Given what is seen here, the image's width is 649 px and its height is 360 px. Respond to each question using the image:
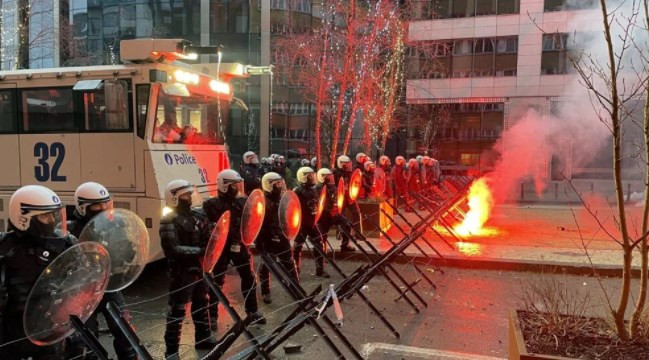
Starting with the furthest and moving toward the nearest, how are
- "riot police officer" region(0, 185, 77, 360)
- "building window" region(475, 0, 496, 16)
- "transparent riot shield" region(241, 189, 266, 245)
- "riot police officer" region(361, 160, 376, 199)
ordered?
"building window" region(475, 0, 496, 16)
"riot police officer" region(361, 160, 376, 199)
"transparent riot shield" region(241, 189, 266, 245)
"riot police officer" region(0, 185, 77, 360)

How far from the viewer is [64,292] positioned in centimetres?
288

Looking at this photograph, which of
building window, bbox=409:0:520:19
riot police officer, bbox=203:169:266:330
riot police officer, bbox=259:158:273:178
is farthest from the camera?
building window, bbox=409:0:520:19

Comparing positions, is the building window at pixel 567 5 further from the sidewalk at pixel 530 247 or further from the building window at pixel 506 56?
the sidewalk at pixel 530 247

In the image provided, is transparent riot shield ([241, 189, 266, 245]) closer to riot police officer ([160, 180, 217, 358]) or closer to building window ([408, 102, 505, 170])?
riot police officer ([160, 180, 217, 358])

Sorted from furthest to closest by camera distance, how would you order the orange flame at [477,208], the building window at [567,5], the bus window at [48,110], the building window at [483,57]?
the building window at [483,57], the building window at [567,5], the orange flame at [477,208], the bus window at [48,110]

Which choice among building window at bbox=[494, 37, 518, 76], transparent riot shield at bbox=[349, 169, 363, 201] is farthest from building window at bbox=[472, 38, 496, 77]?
transparent riot shield at bbox=[349, 169, 363, 201]

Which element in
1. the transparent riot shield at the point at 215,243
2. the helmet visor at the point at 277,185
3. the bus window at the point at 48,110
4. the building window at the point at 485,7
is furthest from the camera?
the building window at the point at 485,7

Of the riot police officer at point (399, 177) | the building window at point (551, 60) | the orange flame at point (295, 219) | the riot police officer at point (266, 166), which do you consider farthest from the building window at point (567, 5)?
the orange flame at point (295, 219)

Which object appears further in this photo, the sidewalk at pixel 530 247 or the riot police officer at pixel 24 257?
the sidewalk at pixel 530 247

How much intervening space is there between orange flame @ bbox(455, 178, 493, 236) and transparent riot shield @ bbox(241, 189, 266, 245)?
9218 millimetres

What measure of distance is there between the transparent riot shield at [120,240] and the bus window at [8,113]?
5.95 meters

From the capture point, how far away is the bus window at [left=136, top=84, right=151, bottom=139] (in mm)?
7457

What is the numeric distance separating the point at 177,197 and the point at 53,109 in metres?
3.99

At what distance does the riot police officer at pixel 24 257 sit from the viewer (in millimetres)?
3338
